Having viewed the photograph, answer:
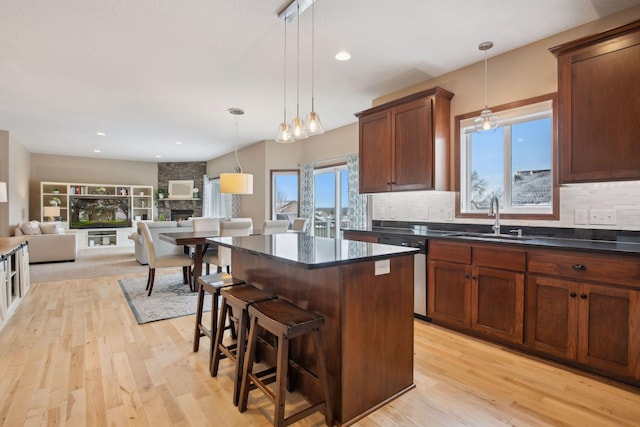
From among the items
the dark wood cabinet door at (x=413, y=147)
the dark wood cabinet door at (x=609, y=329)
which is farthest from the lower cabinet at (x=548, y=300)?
the dark wood cabinet door at (x=413, y=147)

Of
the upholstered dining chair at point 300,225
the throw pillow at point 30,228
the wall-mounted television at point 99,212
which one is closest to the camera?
the upholstered dining chair at point 300,225

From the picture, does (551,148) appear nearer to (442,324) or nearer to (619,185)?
(619,185)

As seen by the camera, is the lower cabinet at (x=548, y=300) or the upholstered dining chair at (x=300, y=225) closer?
the lower cabinet at (x=548, y=300)

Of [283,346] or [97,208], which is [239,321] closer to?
[283,346]

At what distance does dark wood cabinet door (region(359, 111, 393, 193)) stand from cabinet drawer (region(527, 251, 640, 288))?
178cm

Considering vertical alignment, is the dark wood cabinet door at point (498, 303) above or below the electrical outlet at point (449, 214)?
below

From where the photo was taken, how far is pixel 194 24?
2.69 meters

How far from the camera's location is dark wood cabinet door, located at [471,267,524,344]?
2.58m

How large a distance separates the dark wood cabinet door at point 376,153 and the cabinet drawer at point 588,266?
70.0 inches

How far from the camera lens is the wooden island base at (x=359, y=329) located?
179cm

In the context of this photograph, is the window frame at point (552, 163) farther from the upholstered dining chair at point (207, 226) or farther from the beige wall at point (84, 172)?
the beige wall at point (84, 172)

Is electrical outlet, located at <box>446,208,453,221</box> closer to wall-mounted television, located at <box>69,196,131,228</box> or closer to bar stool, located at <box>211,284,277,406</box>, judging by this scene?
bar stool, located at <box>211,284,277,406</box>

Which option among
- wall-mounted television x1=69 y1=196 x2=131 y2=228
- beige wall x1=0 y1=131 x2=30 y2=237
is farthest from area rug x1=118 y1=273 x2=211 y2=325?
wall-mounted television x1=69 y1=196 x2=131 y2=228

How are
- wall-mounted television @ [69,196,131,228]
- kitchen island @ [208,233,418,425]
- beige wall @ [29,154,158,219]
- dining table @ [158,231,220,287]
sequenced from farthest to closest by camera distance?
wall-mounted television @ [69,196,131,228]
beige wall @ [29,154,158,219]
dining table @ [158,231,220,287]
kitchen island @ [208,233,418,425]
